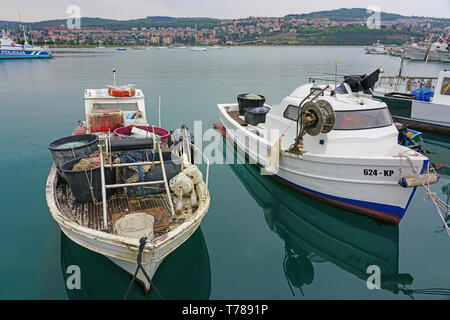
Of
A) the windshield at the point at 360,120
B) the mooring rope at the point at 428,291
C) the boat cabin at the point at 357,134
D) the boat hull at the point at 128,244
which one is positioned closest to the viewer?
the boat hull at the point at 128,244

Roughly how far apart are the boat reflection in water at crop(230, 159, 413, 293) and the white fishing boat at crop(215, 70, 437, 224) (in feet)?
1.23

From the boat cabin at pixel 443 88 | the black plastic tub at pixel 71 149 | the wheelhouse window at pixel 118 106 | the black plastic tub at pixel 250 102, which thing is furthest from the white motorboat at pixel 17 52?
the boat cabin at pixel 443 88

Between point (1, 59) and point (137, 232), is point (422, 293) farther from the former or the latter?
point (1, 59)

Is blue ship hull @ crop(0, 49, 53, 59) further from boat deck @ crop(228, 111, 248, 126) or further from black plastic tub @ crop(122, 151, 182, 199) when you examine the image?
black plastic tub @ crop(122, 151, 182, 199)

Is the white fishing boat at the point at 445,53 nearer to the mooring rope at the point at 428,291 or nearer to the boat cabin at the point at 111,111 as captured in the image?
the boat cabin at the point at 111,111

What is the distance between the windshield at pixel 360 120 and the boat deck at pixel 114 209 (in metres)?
5.36

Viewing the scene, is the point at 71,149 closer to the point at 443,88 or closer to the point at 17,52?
the point at 443,88

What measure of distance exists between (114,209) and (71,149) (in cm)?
205

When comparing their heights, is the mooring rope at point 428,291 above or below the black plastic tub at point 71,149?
below

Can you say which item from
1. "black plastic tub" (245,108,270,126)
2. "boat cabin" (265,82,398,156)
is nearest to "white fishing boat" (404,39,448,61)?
"black plastic tub" (245,108,270,126)

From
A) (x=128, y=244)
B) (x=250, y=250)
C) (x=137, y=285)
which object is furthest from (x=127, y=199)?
(x=250, y=250)

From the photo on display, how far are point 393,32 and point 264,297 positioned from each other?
638 feet

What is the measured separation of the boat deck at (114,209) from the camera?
20.2ft

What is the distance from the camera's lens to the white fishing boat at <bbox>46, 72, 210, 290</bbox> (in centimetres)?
542
